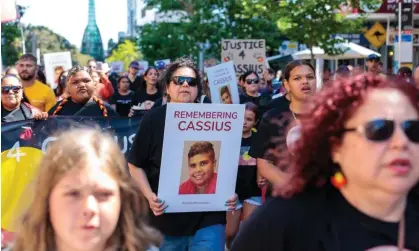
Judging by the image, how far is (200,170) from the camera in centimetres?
501

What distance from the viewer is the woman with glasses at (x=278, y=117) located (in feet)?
15.6

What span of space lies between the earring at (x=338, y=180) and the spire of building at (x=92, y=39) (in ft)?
326

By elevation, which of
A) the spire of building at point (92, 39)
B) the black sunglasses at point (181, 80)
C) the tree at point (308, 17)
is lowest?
the black sunglasses at point (181, 80)

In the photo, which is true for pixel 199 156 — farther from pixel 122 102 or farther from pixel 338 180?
pixel 122 102

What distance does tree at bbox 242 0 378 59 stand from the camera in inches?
726

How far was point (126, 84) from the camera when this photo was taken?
13094mm

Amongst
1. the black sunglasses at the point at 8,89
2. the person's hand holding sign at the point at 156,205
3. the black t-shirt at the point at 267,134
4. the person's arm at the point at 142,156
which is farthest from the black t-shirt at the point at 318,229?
the black sunglasses at the point at 8,89

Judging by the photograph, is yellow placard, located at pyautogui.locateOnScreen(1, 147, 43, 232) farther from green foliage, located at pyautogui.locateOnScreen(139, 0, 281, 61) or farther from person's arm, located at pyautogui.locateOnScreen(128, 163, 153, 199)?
green foliage, located at pyautogui.locateOnScreen(139, 0, 281, 61)

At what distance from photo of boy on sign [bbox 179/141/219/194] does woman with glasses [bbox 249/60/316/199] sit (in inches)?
11.3

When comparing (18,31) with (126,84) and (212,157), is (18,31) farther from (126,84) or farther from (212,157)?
(212,157)

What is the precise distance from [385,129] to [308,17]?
17.0 m

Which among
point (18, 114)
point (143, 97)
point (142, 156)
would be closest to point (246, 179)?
point (142, 156)

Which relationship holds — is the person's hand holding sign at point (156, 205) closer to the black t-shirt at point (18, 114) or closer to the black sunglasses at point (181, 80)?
the black sunglasses at point (181, 80)

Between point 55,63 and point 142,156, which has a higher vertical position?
point 55,63
